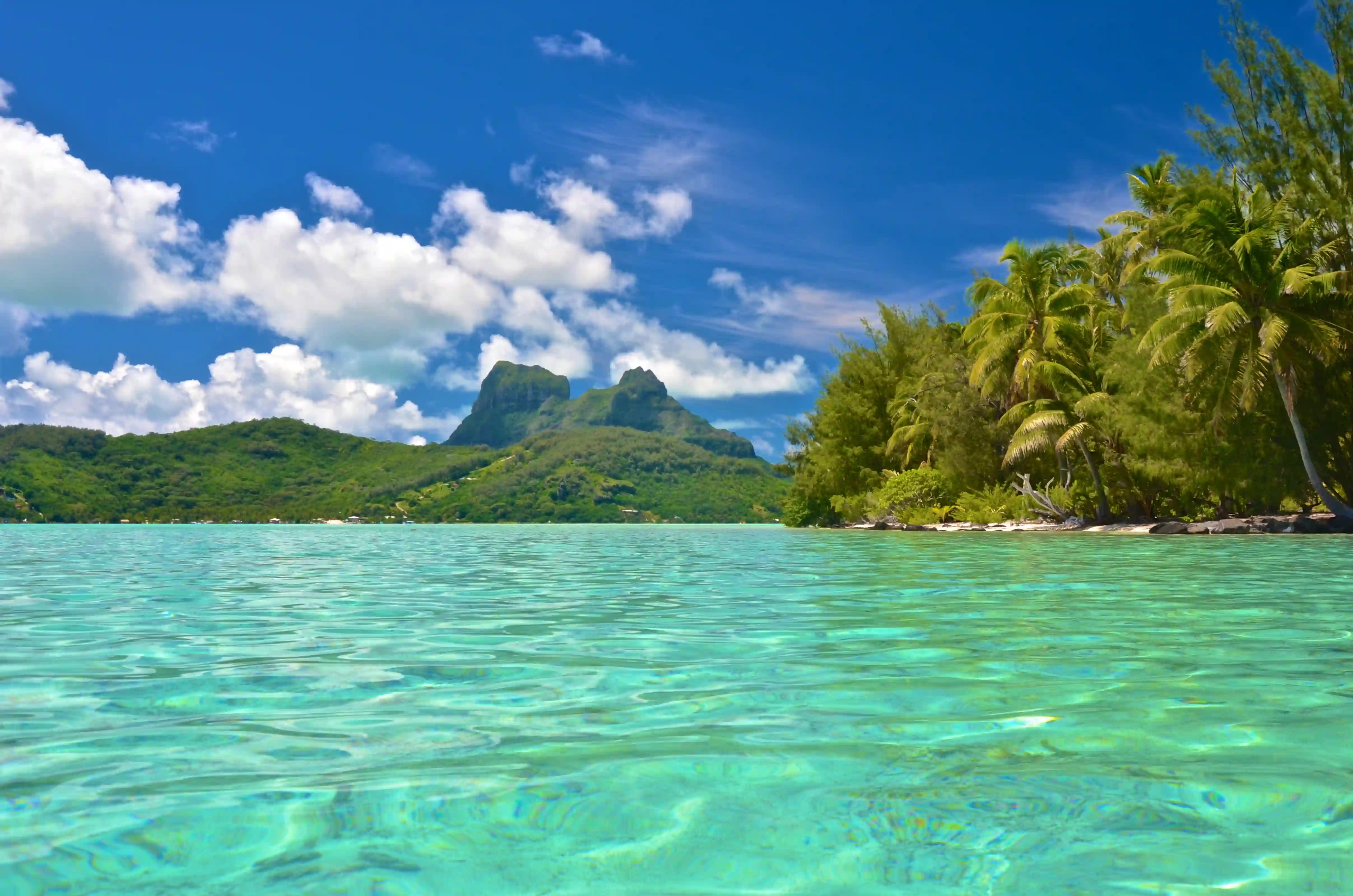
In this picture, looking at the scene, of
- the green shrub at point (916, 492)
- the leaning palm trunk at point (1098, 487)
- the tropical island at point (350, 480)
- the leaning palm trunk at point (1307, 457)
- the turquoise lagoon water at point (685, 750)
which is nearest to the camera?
the turquoise lagoon water at point (685, 750)

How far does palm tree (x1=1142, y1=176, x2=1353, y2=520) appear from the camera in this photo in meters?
24.8

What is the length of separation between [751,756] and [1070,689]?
2091 mm

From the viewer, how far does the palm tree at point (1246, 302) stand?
24797 millimetres

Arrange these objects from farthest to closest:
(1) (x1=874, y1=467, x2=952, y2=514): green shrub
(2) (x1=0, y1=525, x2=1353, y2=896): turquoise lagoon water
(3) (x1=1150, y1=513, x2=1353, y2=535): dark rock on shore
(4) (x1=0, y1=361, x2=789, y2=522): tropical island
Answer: (4) (x1=0, y1=361, x2=789, y2=522): tropical island → (1) (x1=874, y1=467, x2=952, y2=514): green shrub → (3) (x1=1150, y1=513, x2=1353, y2=535): dark rock on shore → (2) (x1=0, y1=525, x2=1353, y2=896): turquoise lagoon water

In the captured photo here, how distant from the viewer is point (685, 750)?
3.48 metres

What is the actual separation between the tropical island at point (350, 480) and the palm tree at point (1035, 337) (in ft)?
231

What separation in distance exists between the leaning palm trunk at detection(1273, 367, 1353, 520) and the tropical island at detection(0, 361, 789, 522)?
82.2 metres

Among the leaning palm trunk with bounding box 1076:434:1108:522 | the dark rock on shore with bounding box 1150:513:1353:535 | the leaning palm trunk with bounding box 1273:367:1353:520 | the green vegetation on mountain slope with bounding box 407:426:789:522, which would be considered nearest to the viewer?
the leaning palm trunk with bounding box 1273:367:1353:520

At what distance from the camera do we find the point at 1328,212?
1020 inches

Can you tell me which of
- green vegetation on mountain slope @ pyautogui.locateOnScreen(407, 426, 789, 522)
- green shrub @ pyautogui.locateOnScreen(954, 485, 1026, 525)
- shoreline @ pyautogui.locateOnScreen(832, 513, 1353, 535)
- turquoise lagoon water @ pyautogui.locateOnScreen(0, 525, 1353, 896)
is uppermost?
green vegetation on mountain slope @ pyautogui.locateOnScreen(407, 426, 789, 522)

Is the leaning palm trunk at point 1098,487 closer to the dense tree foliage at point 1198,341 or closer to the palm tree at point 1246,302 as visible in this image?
the dense tree foliage at point 1198,341

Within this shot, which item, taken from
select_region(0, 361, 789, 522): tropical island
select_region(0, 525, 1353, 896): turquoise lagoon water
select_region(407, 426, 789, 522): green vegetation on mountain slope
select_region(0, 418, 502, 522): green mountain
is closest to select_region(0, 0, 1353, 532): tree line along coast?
select_region(0, 525, 1353, 896): turquoise lagoon water

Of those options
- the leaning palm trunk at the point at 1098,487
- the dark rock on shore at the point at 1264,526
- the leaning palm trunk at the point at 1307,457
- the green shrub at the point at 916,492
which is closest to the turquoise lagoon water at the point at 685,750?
the leaning palm trunk at the point at 1307,457

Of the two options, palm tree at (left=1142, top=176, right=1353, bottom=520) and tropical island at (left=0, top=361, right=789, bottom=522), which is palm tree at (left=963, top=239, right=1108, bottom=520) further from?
tropical island at (left=0, top=361, right=789, bottom=522)
